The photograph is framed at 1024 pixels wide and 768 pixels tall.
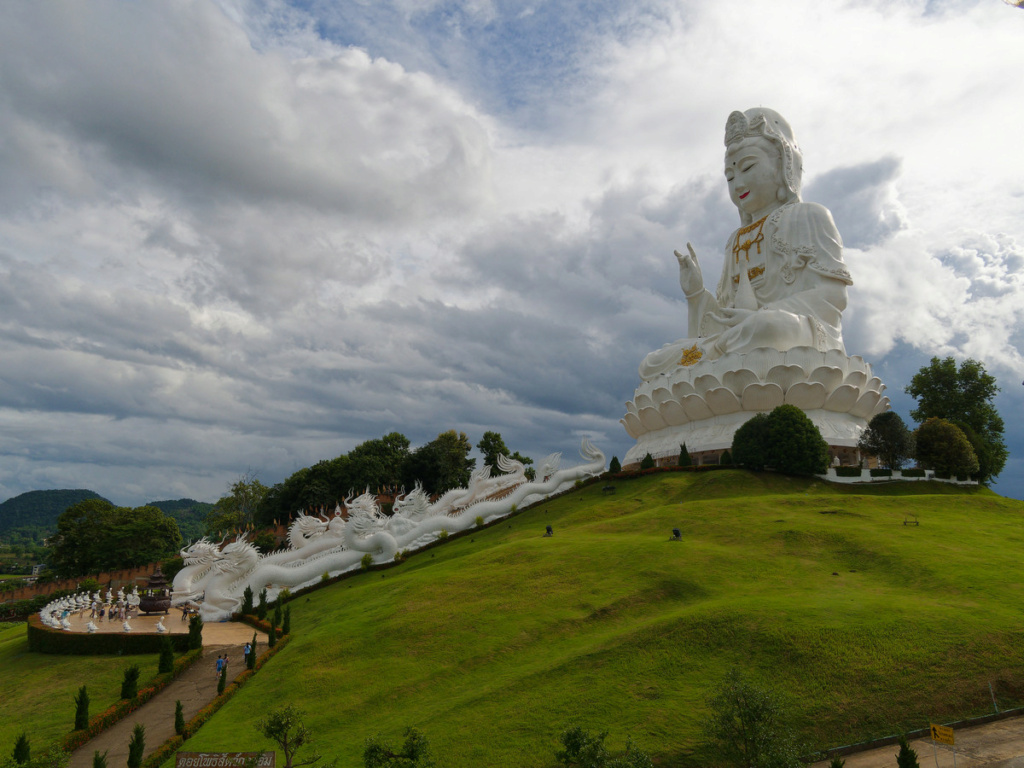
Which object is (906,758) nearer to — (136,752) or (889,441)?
(136,752)

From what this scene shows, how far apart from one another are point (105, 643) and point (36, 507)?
627 feet

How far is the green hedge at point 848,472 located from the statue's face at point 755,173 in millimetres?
14969

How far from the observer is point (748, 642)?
11406 mm

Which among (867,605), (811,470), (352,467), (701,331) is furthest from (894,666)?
(352,467)

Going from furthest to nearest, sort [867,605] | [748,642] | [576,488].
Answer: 1. [576,488]
2. [867,605]
3. [748,642]

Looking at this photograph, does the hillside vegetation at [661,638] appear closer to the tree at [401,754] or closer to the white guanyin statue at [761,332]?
the tree at [401,754]

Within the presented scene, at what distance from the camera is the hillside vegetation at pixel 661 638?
1012cm

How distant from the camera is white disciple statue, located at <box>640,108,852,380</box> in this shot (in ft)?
100.0

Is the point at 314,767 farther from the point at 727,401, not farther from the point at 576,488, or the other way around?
the point at 727,401

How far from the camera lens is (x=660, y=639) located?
11.8m

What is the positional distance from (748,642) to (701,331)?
2529 cm

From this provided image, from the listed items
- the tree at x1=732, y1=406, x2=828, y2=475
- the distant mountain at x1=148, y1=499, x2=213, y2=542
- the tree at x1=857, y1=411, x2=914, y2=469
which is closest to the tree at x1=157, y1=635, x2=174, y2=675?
the tree at x1=732, y1=406, x2=828, y2=475

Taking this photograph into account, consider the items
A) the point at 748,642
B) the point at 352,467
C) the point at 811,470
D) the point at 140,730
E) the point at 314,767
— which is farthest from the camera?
the point at 352,467

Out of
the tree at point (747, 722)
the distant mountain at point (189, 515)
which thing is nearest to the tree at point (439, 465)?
the tree at point (747, 722)
